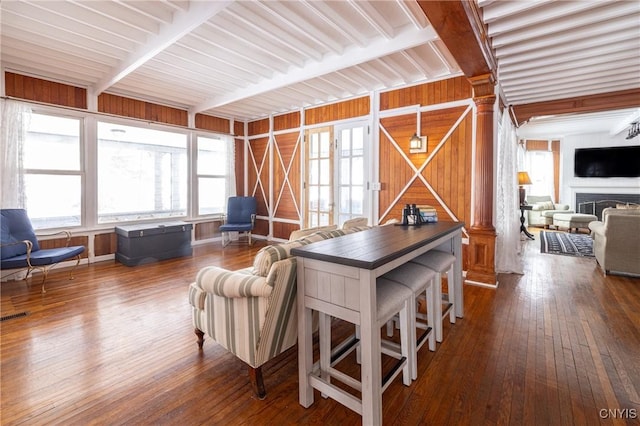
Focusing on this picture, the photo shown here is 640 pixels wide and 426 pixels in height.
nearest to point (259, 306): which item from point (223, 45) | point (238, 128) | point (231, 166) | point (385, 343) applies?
point (385, 343)

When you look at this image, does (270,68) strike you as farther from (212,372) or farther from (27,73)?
(212,372)

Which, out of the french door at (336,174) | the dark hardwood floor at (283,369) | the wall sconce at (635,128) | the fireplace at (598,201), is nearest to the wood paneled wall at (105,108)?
the dark hardwood floor at (283,369)

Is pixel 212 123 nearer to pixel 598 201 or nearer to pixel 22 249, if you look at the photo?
pixel 22 249

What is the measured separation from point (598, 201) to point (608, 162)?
42.0 inches

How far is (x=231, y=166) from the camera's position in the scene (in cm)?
692

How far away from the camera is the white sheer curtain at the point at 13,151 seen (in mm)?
3996

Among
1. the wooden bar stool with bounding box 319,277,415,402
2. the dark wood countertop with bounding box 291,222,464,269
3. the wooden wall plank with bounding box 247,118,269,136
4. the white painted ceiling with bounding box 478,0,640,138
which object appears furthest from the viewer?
the wooden wall plank with bounding box 247,118,269,136

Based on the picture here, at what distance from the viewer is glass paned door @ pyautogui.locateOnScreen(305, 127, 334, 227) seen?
18.9 feet

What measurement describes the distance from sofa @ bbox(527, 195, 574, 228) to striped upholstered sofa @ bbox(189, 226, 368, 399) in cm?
886

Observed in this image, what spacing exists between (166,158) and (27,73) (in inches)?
86.6

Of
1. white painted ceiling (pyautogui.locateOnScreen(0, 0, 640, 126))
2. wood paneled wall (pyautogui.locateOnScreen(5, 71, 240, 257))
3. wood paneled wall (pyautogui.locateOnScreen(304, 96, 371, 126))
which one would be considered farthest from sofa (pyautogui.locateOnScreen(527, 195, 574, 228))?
wood paneled wall (pyautogui.locateOnScreen(5, 71, 240, 257))

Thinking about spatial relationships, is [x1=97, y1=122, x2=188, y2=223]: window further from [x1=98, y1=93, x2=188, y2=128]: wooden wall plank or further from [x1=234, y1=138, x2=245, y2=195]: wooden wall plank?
[x1=234, y1=138, x2=245, y2=195]: wooden wall plank

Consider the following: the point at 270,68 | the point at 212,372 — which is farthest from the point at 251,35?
the point at 212,372

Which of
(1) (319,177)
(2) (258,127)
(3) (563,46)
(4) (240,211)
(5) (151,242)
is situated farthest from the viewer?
(2) (258,127)
